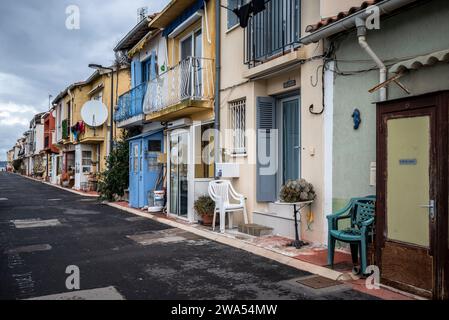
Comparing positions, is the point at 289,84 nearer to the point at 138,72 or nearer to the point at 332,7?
the point at 332,7

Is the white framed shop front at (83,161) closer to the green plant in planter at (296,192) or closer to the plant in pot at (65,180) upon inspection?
the plant in pot at (65,180)

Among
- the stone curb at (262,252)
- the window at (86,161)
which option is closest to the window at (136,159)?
the stone curb at (262,252)

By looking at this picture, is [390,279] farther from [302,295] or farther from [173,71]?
[173,71]

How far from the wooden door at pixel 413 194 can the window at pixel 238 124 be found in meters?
4.95

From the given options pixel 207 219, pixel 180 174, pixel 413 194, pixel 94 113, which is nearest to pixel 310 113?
pixel 413 194

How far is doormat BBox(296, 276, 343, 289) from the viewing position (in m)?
5.46

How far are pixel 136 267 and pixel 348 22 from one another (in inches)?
198

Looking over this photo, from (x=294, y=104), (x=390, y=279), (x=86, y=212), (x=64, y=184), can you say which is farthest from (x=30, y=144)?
(x=390, y=279)

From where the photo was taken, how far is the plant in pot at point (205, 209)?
10391 millimetres

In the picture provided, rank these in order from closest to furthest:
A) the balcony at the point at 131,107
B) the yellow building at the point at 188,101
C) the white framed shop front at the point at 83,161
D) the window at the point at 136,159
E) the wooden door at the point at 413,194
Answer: the wooden door at the point at 413,194
the yellow building at the point at 188,101
the balcony at the point at 131,107
the window at the point at 136,159
the white framed shop front at the point at 83,161

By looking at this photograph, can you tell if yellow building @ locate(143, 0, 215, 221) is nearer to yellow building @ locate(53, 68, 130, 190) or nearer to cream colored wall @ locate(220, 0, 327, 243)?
cream colored wall @ locate(220, 0, 327, 243)

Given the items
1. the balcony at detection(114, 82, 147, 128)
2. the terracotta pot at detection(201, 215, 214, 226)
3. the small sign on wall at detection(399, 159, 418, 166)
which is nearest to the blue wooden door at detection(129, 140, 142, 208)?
the balcony at detection(114, 82, 147, 128)

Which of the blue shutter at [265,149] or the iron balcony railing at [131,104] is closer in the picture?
the blue shutter at [265,149]
